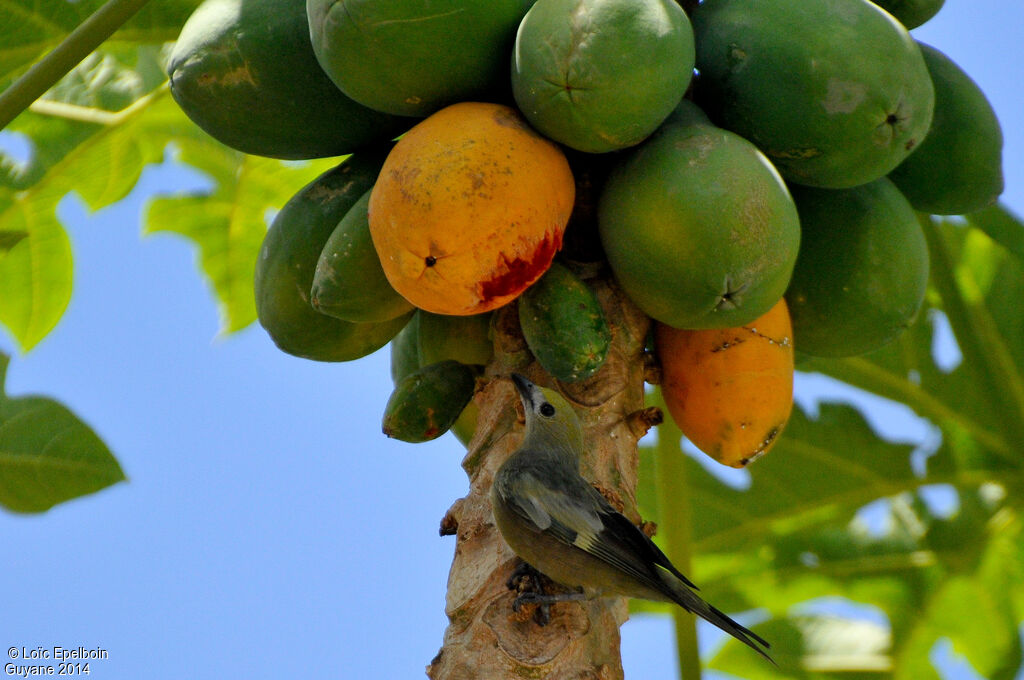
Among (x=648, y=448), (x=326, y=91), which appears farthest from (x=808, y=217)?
(x=648, y=448)

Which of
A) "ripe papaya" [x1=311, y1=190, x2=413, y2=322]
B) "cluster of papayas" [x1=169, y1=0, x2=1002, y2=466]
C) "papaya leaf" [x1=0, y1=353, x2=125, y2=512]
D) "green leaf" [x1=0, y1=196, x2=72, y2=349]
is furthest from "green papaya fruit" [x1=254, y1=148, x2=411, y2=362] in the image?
"green leaf" [x1=0, y1=196, x2=72, y2=349]

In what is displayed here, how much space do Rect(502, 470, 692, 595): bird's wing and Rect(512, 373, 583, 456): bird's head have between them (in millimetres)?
58

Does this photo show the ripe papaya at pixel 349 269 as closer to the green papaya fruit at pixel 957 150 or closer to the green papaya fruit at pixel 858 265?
the green papaya fruit at pixel 858 265

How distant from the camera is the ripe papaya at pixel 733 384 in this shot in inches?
79.0

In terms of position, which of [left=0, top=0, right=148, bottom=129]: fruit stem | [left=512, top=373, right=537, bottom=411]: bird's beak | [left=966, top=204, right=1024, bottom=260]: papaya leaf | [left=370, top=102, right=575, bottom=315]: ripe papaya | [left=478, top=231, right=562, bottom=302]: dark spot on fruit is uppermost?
[left=0, top=0, right=148, bottom=129]: fruit stem

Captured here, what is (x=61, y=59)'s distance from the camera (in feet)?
7.22

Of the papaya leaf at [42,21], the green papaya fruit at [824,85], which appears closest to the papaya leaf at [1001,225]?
the green papaya fruit at [824,85]

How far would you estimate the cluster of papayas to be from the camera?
68.6 inches

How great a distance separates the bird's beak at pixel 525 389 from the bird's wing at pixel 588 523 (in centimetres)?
13

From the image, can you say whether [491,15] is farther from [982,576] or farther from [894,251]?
[982,576]

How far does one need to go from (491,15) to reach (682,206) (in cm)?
47

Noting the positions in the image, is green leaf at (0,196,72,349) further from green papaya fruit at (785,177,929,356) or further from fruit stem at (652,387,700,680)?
green papaya fruit at (785,177,929,356)

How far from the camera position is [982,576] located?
3760mm

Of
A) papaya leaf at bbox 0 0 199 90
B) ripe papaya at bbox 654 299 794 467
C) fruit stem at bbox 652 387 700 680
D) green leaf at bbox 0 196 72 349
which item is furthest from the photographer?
green leaf at bbox 0 196 72 349
